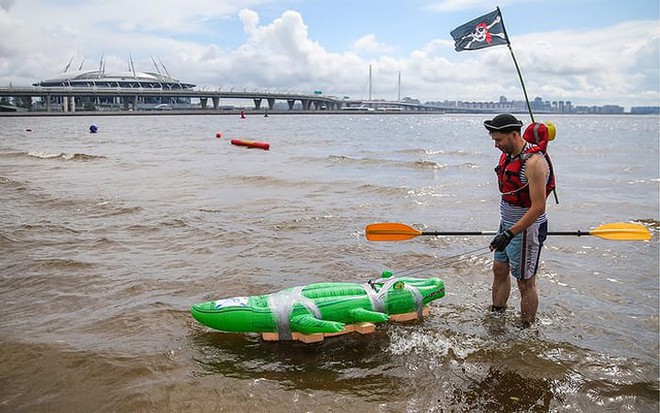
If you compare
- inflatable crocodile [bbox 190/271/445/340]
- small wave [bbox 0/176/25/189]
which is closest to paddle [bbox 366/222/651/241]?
inflatable crocodile [bbox 190/271/445/340]

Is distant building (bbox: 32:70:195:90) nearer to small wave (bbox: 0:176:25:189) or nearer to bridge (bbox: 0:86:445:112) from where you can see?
bridge (bbox: 0:86:445:112)

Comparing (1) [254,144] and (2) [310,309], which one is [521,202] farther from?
(1) [254,144]

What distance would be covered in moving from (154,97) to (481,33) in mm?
137650

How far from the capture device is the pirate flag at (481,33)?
693cm

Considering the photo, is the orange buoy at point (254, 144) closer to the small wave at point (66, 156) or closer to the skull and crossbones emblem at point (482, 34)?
the small wave at point (66, 156)

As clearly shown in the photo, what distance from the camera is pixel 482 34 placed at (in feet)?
23.3

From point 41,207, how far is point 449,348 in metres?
10.8

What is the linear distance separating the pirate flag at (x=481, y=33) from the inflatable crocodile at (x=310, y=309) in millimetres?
3688

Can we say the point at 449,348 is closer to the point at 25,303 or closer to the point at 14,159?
the point at 25,303

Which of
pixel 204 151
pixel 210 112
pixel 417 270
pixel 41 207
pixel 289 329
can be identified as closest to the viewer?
pixel 289 329

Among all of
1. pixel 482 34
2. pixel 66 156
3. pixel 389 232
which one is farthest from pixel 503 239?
pixel 66 156

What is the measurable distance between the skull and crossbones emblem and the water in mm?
3464

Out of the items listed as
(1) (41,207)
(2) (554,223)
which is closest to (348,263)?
(2) (554,223)

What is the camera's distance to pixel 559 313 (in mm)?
6387
